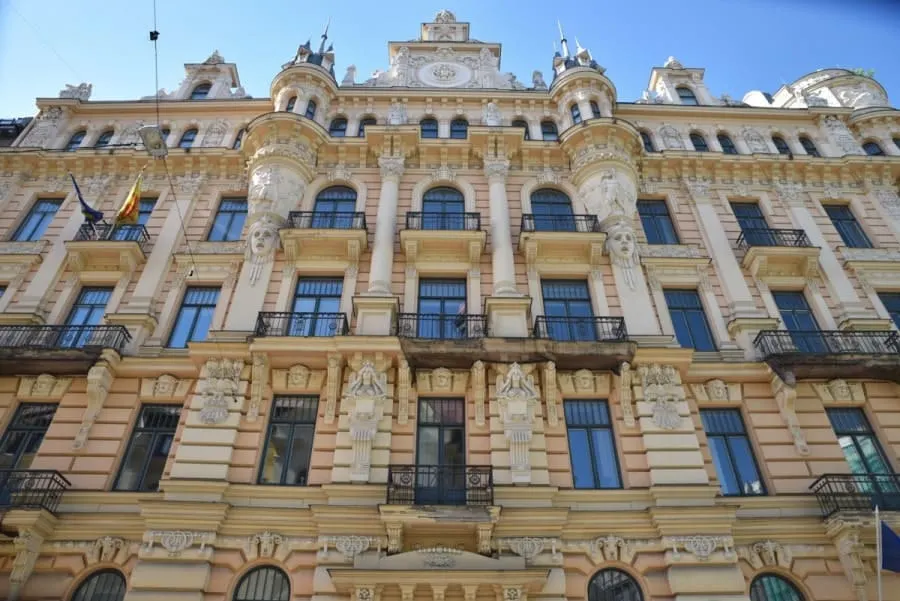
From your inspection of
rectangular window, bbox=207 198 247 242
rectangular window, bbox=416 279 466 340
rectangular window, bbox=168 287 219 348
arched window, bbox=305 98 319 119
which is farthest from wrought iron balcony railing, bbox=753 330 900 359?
arched window, bbox=305 98 319 119

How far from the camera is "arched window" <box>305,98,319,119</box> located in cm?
2320

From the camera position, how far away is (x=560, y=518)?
44.1 feet

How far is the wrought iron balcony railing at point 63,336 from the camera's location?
16891mm

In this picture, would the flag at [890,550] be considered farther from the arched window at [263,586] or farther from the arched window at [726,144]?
the arched window at [726,144]

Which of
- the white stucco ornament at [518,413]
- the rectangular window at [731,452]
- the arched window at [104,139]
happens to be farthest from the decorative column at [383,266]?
the arched window at [104,139]

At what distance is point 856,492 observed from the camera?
14195mm

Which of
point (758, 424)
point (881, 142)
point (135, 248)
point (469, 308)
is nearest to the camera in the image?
point (758, 424)

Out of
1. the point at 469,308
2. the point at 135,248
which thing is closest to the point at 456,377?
the point at 469,308

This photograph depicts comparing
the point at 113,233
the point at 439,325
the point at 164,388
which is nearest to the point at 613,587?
the point at 439,325

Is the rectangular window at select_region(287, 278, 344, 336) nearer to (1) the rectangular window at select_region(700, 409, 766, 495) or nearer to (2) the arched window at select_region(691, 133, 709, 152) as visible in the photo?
(1) the rectangular window at select_region(700, 409, 766, 495)

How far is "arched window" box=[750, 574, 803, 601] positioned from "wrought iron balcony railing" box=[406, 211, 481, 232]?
502 inches

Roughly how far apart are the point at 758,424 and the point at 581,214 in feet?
29.3

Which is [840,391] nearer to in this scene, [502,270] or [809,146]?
[502,270]

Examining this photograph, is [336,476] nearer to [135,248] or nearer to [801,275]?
[135,248]
